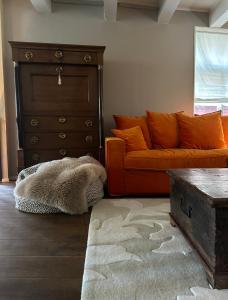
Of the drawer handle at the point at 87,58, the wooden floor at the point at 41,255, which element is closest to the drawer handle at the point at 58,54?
the drawer handle at the point at 87,58

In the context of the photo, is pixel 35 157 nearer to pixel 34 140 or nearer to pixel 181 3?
pixel 34 140

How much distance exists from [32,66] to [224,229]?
8.54 ft

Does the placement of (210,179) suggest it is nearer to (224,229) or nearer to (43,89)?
(224,229)

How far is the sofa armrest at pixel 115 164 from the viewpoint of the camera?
98.9 inches

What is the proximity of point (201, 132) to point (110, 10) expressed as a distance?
189 centimetres

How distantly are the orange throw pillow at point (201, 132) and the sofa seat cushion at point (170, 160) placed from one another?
15.4 inches

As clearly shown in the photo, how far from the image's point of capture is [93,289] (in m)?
1.12

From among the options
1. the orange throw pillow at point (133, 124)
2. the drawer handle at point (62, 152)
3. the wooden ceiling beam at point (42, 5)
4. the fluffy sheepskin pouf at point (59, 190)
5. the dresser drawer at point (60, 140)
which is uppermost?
the wooden ceiling beam at point (42, 5)

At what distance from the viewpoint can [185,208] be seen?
4.84ft

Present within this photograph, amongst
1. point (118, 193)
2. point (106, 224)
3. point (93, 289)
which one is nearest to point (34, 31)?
point (118, 193)

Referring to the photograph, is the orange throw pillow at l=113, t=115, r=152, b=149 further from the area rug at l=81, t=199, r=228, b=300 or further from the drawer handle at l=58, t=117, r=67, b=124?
the area rug at l=81, t=199, r=228, b=300

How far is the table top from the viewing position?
41.8 inches

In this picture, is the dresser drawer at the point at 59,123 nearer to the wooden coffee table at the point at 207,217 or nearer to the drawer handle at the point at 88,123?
the drawer handle at the point at 88,123

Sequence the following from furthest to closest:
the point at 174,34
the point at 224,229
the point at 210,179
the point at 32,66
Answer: the point at 174,34 < the point at 32,66 < the point at 210,179 < the point at 224,229
